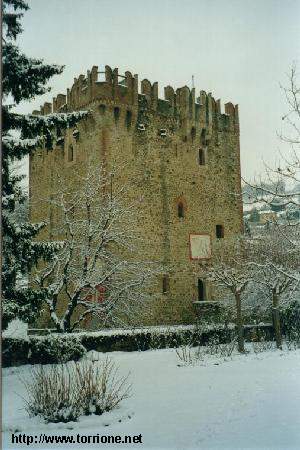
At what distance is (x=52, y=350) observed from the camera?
12.9m

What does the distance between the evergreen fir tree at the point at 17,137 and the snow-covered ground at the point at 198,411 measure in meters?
1.93

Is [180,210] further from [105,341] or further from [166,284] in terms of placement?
[105,341]

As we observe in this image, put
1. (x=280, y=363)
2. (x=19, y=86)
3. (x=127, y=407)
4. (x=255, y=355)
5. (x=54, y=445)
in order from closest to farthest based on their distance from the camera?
1. (x=54, y=445)
2. (x=127, y=407)
3. (x=19, y=86)
4. (x=280, y=363)
5. (x=255, y=355)

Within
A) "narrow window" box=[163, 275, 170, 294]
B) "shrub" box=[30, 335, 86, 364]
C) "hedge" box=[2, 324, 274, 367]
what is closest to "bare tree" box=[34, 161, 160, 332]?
"narrow window" box=[163, 275, 170, 294]

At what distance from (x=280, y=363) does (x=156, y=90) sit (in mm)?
14301

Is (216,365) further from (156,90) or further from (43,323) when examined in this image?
(156,90)

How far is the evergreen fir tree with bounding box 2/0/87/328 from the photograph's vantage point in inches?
360

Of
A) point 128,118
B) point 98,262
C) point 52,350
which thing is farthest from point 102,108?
point 52,350

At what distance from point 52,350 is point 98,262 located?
274 inches

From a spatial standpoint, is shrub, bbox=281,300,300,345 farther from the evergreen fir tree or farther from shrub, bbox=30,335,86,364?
the evergreen fir tree

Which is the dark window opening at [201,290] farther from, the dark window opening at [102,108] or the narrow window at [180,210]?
the dark window opening at [102,108]

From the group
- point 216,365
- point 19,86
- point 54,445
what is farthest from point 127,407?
point 19,86

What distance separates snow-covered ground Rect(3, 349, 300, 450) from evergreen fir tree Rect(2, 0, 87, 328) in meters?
1.93

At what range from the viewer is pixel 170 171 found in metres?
23.3
